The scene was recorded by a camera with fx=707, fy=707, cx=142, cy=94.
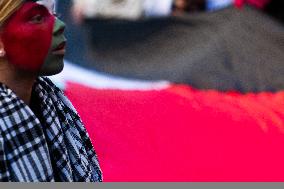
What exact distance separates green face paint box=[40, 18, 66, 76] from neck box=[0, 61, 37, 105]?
4 centimetres

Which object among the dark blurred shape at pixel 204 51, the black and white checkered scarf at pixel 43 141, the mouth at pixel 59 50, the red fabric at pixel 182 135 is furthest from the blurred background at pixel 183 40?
the mouth at pixel 59 50

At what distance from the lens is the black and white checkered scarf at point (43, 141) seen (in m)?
1.41

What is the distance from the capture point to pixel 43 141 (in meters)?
1.47

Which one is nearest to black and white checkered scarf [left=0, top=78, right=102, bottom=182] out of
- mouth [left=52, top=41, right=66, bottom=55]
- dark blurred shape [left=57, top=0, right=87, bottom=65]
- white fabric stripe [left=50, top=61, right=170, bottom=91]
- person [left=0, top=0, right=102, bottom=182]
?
person [left=0, top=0, right=102, bottom=182]

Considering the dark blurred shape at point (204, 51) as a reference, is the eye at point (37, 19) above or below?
above

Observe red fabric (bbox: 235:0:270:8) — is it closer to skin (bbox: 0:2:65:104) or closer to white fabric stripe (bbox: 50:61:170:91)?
white fabric stripe (bbox: 50:61:170:91)

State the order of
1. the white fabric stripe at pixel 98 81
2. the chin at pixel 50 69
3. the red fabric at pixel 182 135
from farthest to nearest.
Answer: the white fabric stripe at pixel 98 81 < the red fabric at pixel 182 135 < the chin at pixel 50 69

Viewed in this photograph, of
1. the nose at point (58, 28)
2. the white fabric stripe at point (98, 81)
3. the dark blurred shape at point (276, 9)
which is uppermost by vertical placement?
the nose at point (58, 28)

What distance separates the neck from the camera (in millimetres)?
1476

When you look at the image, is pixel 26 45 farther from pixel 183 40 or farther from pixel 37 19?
pixel 183 40

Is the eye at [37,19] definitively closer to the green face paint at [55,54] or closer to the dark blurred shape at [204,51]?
the green face paint at [55,54]

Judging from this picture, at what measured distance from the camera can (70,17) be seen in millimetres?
4004

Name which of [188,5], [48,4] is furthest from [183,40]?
[48,4]

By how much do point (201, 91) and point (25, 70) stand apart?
1.92 m
